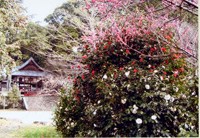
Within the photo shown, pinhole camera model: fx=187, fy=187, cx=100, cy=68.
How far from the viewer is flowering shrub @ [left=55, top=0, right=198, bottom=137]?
1650mm

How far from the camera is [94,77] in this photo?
2.12 m

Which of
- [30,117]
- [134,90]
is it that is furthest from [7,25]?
[134,90]

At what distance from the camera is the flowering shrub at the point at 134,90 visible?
165 cm

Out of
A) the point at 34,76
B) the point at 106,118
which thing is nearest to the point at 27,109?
the point at 34,76

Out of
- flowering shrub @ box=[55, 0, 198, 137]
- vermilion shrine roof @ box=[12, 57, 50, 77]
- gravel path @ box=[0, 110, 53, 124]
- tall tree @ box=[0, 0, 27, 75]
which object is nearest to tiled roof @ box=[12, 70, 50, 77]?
vermilion shrine roof @ box=[12, 57, 50, 77]

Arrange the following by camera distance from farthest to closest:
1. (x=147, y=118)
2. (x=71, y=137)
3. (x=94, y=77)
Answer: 1. (x=71, y=137)
2. (x=94, y=77)
3. (x=147, y=118)

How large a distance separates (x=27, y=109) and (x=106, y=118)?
9.23 meters

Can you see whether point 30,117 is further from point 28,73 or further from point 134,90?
point 28,73

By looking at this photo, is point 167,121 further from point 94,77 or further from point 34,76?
point 34,76

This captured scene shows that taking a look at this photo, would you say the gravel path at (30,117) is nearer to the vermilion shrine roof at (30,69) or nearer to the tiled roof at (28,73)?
the tiled roof at (28,73)

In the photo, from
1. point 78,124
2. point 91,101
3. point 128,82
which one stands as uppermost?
point 128,82

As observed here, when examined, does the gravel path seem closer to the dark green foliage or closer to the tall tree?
the tall tree

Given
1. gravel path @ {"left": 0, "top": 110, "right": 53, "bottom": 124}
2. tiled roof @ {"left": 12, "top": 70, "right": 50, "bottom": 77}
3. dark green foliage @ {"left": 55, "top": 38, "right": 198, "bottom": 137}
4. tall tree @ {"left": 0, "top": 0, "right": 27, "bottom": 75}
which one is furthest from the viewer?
tiled roof @ {"left": 12, "top": 70, "right": 50, "bottom": 77}

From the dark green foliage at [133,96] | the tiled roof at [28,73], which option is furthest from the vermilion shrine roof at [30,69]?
the dark green foliage at [133,96]
